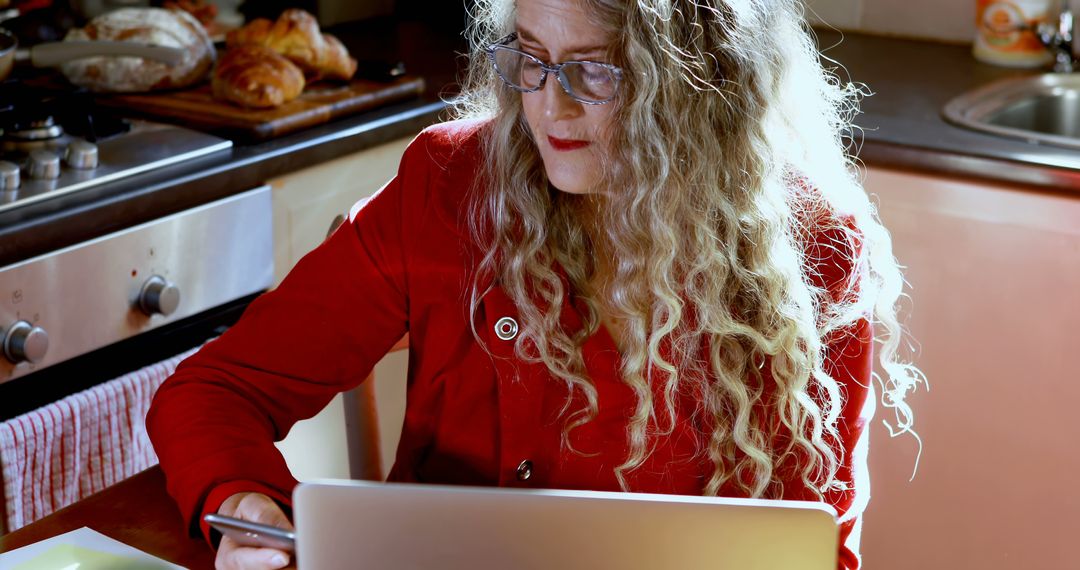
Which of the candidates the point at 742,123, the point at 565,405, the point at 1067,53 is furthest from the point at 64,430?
the point at 1067,53

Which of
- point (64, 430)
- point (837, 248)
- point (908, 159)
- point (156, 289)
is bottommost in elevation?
point (64, 430)

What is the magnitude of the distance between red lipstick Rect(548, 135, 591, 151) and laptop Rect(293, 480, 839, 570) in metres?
0.50

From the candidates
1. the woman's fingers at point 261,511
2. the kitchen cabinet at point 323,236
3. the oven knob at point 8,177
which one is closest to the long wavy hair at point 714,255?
the woman's fingers at point 261,511

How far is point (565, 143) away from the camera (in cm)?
120

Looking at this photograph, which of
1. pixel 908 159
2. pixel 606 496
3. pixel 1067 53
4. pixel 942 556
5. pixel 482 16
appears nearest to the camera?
pixel 606 496

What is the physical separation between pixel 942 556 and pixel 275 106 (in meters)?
1.34

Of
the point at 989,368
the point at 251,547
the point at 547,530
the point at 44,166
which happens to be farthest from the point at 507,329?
the point at 989,368

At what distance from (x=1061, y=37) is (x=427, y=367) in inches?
62.5

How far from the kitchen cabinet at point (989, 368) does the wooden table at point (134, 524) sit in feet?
4.25

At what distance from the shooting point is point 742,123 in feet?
4.00

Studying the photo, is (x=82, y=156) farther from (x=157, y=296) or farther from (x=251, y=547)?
(x=251, y=547)

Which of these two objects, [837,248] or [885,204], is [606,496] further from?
[885,204]

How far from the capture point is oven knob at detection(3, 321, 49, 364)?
1.60 meters

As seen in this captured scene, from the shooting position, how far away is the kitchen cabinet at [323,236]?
73.2 inches
